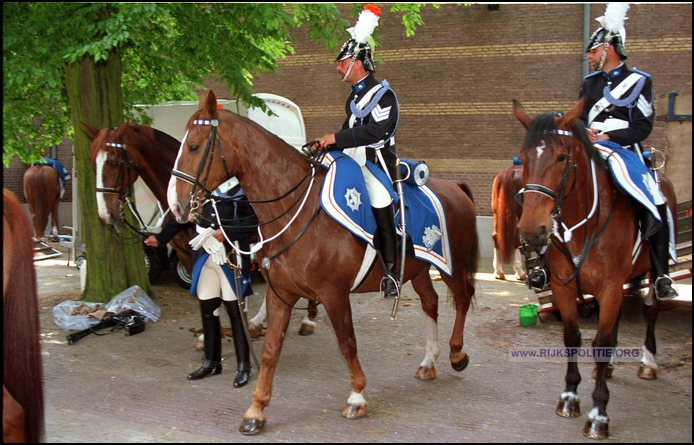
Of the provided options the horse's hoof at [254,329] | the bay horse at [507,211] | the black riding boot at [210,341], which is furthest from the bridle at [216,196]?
the bay horse at [507,211]

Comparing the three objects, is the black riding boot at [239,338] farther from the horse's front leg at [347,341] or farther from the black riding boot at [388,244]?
the black riding boot at [388,244]

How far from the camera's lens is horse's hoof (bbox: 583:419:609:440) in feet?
14.8

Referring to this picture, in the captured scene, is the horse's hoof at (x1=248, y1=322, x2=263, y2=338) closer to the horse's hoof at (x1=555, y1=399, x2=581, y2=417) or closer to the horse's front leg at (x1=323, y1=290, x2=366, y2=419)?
the horse's front leg at (x1=323, y1=290, x2=366, y2=419)

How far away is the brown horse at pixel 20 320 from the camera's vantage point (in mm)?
3029

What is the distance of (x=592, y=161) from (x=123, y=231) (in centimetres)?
634

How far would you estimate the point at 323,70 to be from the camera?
16328 mm

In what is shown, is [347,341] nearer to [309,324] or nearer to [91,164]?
[309,324]

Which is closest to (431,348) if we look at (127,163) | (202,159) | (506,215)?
(202,159)

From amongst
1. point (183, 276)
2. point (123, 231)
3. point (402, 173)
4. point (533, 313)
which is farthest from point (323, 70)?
point (402, 173)

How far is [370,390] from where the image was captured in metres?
5.75

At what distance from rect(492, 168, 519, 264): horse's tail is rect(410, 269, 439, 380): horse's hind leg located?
4.72 metres

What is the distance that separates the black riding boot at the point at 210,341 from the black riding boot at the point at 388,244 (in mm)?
1823

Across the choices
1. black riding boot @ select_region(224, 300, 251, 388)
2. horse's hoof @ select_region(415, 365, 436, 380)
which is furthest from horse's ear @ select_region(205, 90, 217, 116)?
horse's hoof @ select_region(415, 365, 436, 380)

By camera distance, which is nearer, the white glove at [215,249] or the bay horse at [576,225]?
the bay horse at [576,225]
